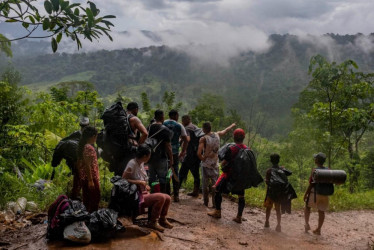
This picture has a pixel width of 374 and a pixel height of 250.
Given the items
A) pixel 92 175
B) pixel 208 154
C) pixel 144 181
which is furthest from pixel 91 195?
pixel 208 154

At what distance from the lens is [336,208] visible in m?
8.74

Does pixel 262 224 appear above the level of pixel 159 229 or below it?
below

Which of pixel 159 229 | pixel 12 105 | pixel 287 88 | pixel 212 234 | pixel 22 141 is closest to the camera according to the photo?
pixel 159 229

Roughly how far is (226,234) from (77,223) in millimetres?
2563

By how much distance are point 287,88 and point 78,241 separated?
17720 cm

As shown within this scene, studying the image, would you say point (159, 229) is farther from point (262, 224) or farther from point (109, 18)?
point (109, 18)

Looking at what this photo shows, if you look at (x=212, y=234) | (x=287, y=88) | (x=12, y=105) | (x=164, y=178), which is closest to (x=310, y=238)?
(x=212, y=234)

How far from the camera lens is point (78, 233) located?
3.98 meters

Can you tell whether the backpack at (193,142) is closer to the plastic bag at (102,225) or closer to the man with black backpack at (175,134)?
the man with black backpack at (175,134)

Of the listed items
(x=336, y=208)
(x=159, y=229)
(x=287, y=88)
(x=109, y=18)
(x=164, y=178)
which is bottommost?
(x=336, y=208)

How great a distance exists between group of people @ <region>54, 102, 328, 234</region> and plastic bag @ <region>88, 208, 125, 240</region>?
A: 524 millimetres

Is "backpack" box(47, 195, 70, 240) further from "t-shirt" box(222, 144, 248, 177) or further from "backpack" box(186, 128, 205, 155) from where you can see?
"backpack" box(186, 128, 205, 155)

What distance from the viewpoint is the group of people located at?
4.69 m

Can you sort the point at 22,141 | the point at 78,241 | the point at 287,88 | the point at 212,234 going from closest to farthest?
the point at 78,241, the point at 212,234, the point at 22,141, the point at 287,88
